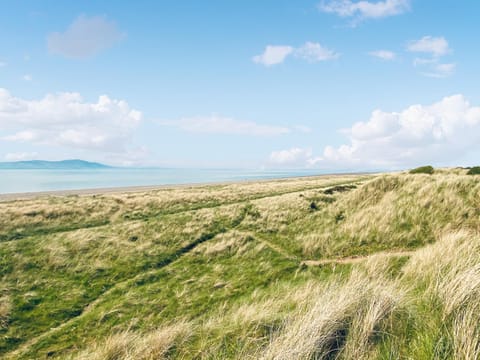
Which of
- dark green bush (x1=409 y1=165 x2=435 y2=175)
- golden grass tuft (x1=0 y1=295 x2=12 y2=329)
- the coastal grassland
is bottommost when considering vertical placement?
golden grass tuft (x1=0 y1=295 x2=12 y2=329)

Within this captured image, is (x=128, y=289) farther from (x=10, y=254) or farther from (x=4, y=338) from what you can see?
(x=10, y=254)

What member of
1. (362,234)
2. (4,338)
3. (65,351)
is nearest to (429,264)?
(362,234)

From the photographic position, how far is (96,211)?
31.9 meters

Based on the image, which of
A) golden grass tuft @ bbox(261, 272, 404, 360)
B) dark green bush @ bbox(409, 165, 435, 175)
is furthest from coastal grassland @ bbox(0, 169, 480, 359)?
dark green bush @ bbox(409, 165, 435, 175)

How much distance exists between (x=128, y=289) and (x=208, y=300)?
4389 mm

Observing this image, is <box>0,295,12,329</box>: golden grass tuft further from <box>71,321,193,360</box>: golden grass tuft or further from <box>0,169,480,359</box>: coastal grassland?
<box>71,321,193,360</box>: golden grass tuft

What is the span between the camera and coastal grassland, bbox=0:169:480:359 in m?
3.95

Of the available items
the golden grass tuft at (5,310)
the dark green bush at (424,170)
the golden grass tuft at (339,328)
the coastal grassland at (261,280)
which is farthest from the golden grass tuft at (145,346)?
the dark green bush at (424,170)

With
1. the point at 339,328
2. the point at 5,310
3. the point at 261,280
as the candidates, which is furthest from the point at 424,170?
the point at 5,310

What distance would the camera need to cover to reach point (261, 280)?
13.3 meters

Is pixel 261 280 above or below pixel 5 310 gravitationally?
above

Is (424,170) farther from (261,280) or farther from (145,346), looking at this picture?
(145,346)

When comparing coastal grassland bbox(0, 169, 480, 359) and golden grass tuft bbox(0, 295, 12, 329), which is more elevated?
coastal grassland bbox(0, 169, 480, 359)

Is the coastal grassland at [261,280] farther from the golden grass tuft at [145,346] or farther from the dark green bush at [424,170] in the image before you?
the dark green bush at [424,170]
